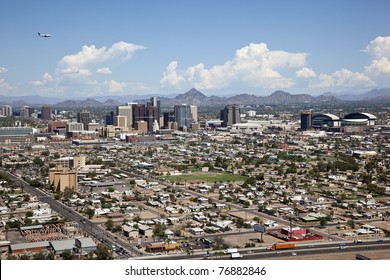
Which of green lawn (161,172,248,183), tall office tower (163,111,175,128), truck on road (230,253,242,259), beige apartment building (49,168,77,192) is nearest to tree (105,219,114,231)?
truck on road (230,253,242,259)

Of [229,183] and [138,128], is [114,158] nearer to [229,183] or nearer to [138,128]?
[229,183]

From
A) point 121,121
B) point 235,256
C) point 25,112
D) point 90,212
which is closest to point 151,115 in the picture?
point 121,121

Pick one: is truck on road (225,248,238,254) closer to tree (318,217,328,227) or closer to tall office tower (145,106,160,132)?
tree (318,217,328,227)

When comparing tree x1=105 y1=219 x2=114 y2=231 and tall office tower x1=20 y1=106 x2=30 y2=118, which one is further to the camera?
tall office tower x1=20 y1=106 x2=30 y2=118

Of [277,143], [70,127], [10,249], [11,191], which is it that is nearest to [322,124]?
[277,143]

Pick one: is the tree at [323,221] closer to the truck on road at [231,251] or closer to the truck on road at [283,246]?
the truck on road at [283,246]

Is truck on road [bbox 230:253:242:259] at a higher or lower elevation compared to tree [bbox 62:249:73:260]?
higher

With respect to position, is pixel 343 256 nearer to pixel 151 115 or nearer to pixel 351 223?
pixel 351 223
